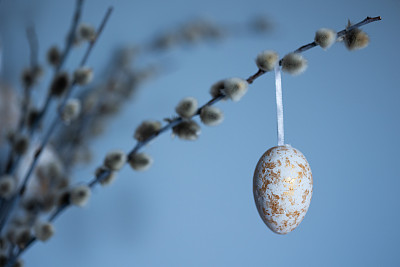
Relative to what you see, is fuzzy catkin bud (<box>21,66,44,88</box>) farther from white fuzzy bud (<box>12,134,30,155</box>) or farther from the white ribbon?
the white ribbon

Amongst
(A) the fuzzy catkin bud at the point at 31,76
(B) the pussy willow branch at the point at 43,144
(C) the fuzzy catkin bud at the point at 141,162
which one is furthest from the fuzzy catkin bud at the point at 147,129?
(A) the fuzzy catkin bud at the point at 31,76

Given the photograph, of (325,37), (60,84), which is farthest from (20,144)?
(325,37)

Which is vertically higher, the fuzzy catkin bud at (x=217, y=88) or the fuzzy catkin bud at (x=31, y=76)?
the fuzzy catkin bud at (x=31, y=76)

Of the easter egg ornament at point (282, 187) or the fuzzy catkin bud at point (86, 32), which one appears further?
the fuzzy catkin bud at point (86, 32)

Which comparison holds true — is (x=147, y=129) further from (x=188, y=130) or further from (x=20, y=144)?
(x=20, y=144)

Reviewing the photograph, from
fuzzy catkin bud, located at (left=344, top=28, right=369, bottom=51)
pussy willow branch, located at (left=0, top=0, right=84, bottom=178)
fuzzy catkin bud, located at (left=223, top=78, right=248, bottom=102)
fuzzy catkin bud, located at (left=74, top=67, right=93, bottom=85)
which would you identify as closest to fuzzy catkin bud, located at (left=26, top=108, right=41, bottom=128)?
pussy willow branch, located at (left=0, top=0, right=84, bottom=178)

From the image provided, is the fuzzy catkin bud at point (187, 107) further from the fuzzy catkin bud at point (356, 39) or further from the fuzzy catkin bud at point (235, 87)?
the fuzzy catkin bud at point (356, 39)

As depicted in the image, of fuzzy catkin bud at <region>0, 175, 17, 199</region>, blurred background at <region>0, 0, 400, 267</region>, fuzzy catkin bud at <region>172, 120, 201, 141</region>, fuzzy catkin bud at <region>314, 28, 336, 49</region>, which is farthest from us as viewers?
blurred background at <region>0, 0, 400, 267</region>
